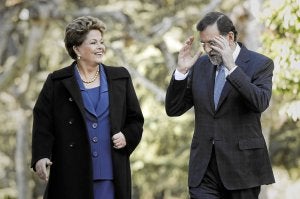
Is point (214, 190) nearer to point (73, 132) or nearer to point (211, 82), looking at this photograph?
point (211, 82)

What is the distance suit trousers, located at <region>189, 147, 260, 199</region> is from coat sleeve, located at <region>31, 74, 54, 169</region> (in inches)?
40.7

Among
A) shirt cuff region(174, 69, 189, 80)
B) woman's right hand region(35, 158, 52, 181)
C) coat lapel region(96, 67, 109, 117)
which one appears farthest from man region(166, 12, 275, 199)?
woman's right hand region(35, 158, 52, 181)

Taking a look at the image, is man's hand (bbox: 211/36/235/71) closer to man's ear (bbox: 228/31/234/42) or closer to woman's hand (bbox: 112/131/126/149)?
man's ear (bbox: 228/31/234/42)

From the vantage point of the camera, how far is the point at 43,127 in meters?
6.48

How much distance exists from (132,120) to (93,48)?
573mm

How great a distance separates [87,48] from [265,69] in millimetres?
1217

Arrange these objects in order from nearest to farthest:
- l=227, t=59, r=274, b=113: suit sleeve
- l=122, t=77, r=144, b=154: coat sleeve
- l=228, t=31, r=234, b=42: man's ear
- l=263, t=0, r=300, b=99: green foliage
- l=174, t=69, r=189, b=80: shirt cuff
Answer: l=227, t=59, r=274, b=113: suit sleeve
l=228, t=31, r=234, b=42: man's ear
l=174, t=69, r=189, b=80: shirt cuff
l=122, t=77, r=144, b=154: coat sleeve
l=263, t=0, r=300, b=99: green foliage

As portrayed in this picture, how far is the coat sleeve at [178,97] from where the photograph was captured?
627 cm

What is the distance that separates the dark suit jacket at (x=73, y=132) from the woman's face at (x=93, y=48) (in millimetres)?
164

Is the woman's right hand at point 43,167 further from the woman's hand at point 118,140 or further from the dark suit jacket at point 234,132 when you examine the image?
the dark suit jacket at point 234,132

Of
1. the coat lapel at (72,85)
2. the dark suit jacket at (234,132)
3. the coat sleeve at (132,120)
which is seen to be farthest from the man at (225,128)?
the coat lapel at (72,85)

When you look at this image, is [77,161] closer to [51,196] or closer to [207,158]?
[51,196]

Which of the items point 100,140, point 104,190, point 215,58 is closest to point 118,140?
point 100,140

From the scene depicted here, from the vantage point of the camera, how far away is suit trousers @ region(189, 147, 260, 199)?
20.0ft
